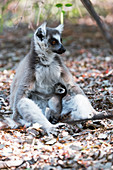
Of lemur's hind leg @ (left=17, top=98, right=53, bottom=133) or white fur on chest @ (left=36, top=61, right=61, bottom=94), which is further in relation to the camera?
white fur on chest @ (left=36, top=61, right=61, bottom=94)

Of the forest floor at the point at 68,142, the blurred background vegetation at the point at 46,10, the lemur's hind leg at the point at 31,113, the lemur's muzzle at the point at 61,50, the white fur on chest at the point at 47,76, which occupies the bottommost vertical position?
the forest floor at the point at 68,142

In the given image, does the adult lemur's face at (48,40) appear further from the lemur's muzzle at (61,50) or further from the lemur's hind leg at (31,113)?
the lemur's hind leg at (31,113)

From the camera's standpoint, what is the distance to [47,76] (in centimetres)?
539

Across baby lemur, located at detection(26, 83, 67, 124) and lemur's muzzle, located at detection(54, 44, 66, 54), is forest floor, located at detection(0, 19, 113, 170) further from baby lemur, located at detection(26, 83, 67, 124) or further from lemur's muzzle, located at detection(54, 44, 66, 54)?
lemur's muzzle, located at detection(54, 44, 66, 54)

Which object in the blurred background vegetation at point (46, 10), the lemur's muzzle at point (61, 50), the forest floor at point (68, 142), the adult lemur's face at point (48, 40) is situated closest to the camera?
the forest floor at point (68, 142)

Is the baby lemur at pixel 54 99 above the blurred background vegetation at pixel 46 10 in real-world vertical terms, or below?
below

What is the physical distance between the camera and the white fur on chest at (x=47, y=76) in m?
5.34

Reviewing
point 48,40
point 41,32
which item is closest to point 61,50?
point 48,40

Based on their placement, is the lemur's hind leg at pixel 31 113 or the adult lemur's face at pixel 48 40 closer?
the lemur's hind leg at pixel 31 113

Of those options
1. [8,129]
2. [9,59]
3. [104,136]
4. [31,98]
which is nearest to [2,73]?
[9,59]

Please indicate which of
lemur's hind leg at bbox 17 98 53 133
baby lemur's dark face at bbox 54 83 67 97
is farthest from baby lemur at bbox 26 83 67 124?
lemur's hind leg at bbox 17 98 53 133

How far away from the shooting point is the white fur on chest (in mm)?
5341

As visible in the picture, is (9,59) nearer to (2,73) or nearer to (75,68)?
(2,73)

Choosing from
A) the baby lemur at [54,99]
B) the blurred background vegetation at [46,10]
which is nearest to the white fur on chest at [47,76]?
the baby lemur at [54,99]
